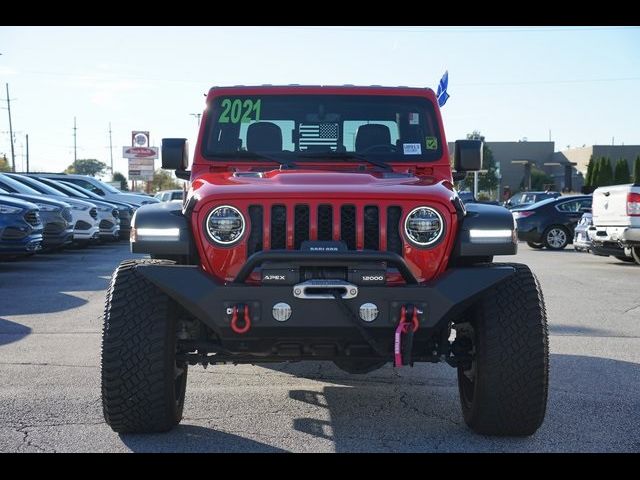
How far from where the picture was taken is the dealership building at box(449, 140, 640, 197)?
244ft

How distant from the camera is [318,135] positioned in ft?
19.4

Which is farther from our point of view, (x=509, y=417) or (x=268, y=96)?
(x=268, y=96)

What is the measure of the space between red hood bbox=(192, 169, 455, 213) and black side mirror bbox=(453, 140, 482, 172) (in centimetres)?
100

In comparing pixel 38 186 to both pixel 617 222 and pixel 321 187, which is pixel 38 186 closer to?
pixel 617 222

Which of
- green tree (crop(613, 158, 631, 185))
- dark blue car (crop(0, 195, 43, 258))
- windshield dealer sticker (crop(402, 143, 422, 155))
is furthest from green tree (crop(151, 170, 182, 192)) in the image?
windshield dealer sticker (crop(402, 143, 422, 155))

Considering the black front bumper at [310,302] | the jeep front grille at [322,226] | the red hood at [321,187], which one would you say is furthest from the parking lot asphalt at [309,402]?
the red hood at [321,187]

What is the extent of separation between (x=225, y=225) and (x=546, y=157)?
8202 centimetres

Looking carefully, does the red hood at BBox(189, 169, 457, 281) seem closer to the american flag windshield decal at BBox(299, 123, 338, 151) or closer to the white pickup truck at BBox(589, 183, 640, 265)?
the american flag windshield decal at BBox(299, 123, 338, 151)

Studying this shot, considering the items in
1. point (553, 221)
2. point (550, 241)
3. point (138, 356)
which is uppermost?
point (138, 356)

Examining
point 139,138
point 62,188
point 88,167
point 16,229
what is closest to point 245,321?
point 16,229

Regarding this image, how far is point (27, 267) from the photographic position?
573 inches
